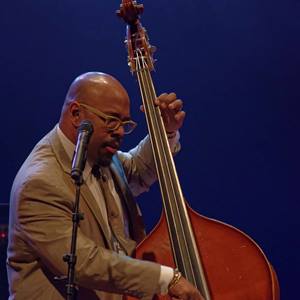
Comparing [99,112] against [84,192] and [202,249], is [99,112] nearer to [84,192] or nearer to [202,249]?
[84,192]

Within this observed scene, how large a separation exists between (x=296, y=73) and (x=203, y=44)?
494mm

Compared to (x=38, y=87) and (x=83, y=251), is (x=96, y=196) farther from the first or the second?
(x=38, y=87)

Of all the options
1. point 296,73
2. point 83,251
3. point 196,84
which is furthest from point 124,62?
point 83,251

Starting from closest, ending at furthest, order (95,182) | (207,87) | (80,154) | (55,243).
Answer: (80,154)
(55,243)
(95,182)
(207,87)

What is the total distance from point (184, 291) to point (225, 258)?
8.0 inches

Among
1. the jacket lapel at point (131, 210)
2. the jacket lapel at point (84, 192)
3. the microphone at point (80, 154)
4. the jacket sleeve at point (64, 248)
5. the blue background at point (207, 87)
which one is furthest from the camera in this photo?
the blue background at point (207, 87)

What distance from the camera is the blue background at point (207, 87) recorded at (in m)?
2.96

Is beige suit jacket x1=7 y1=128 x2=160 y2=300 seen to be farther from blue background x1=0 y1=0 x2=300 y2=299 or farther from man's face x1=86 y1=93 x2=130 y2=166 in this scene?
blue background x1=0 y1=0 x2=300 y2=299

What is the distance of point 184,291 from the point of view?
155cm

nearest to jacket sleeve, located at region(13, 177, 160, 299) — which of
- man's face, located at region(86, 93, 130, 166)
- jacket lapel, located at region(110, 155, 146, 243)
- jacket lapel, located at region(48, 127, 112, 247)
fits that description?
jacket lapel, located at region(48, 127, 112, 247)

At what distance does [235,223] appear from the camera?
9.73 feet

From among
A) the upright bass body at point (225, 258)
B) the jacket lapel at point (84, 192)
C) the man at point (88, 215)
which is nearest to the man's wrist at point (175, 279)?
the man at point (88, 215)

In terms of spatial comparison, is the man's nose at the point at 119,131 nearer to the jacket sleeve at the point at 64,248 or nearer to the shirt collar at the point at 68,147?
the shirt collar at the point at 68,147

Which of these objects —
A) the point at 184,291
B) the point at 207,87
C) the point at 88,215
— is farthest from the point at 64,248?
the point at 207,87
